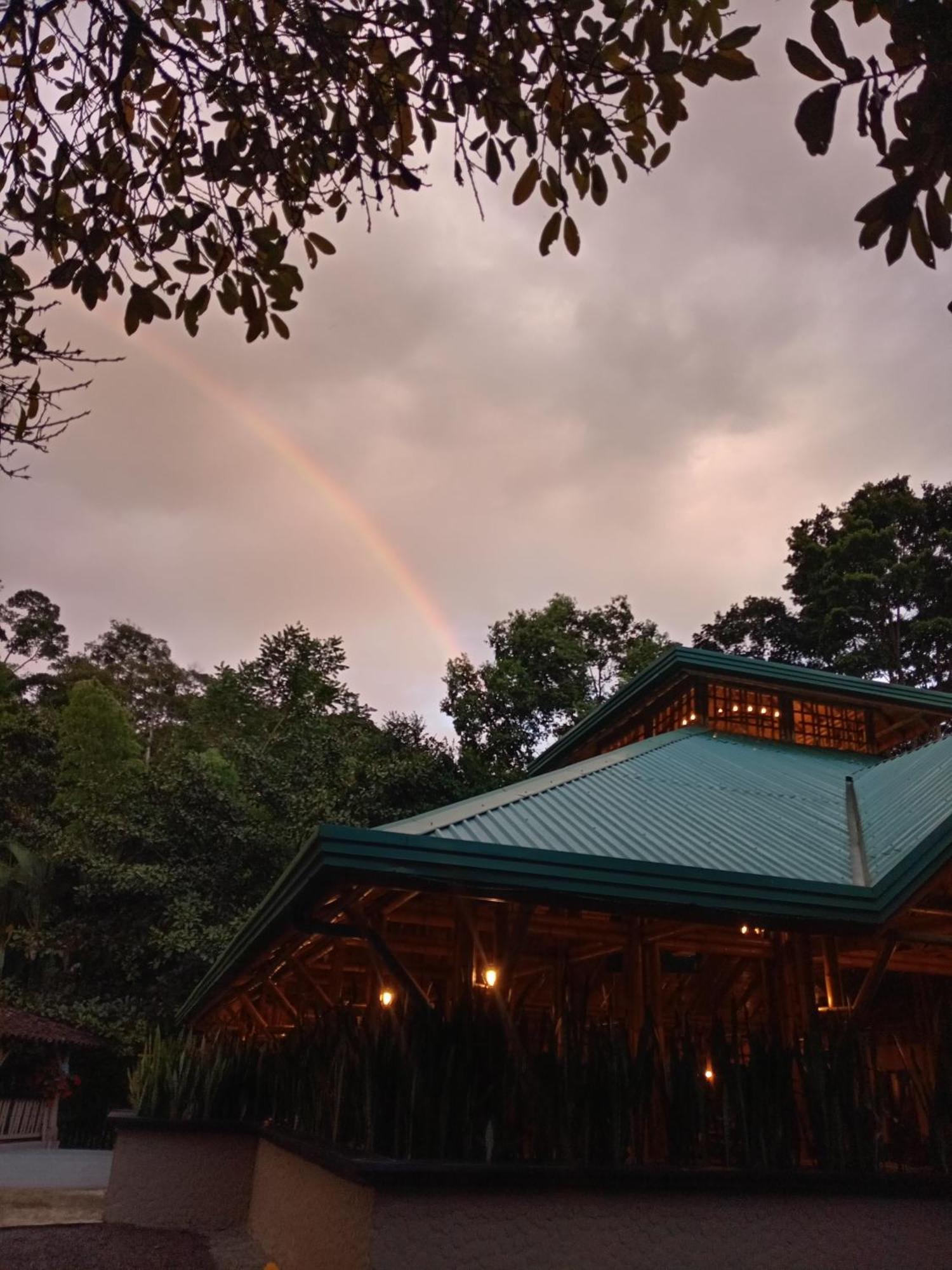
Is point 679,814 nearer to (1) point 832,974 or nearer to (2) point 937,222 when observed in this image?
(1) point 832,974

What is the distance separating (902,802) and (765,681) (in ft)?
21.1

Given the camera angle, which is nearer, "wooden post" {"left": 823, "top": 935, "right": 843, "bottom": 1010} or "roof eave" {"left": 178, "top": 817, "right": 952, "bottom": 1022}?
"roof eave" {"left": 178, "top": 817, "right": 952, "bottom": 1022}

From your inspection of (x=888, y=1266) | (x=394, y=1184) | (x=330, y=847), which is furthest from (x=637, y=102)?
(x=888, y=1266)

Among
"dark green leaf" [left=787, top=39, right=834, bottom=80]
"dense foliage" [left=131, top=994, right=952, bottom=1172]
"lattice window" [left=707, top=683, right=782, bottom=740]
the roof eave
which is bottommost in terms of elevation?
"dense foliage" [left=131, top=994, right=952, bottom=1172]

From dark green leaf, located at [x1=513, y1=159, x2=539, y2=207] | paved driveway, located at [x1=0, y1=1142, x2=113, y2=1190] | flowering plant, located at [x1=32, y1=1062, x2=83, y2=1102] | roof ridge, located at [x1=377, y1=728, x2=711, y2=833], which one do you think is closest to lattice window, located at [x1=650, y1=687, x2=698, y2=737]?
roof ridge, located at [x1=377, y1=728, x2=711, y2=833]

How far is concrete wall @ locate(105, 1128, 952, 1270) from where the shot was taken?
522cm

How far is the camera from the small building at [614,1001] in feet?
19.1

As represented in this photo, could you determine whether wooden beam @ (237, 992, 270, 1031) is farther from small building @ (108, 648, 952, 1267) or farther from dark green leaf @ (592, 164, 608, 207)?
dark green leaf @ (592, 164, 608, 207)

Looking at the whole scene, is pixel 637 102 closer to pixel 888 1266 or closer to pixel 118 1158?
pixel 888 1266

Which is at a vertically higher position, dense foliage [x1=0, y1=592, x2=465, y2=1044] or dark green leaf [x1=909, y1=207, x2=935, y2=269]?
dense foliage [x1=0, y1=592, x2=465, y2=1044]

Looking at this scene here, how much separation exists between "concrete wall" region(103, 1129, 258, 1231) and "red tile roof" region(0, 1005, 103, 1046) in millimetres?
11820

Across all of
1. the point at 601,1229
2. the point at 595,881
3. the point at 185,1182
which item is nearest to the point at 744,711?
the point at 595,881

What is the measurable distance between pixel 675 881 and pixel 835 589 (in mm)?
32366

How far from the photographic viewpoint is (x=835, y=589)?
119 feet
